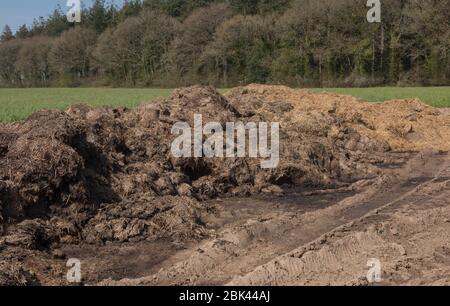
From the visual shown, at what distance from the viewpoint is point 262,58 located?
176 ft

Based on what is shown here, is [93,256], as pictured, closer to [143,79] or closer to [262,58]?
[262,58]

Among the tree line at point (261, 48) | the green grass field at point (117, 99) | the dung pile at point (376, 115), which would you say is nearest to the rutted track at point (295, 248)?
the dung pile at point (376, 115)

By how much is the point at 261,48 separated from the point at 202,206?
152 ft

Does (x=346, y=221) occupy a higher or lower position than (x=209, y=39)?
lower

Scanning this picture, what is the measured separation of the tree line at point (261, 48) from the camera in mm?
48000

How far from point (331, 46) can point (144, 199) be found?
4406 centimetres

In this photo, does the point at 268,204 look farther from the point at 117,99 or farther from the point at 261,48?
the point at 261,48

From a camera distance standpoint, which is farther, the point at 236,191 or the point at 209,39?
the point at 209,39

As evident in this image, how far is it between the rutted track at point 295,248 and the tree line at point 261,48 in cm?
3909

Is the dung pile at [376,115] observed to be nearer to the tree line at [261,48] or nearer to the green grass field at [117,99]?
the green grass field at [117,99]

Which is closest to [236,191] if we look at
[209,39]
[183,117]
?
[183,117]

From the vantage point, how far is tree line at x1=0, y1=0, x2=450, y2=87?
4800cm
